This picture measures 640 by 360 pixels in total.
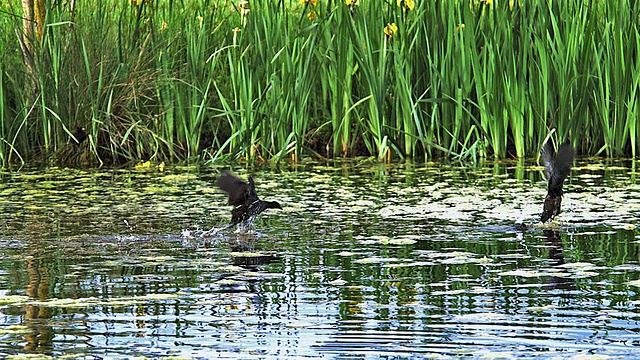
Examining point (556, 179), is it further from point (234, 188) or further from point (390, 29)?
point (390, 29)

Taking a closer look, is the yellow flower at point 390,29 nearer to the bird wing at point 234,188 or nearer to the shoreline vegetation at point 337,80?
the shoreline vegetation at point 337,80

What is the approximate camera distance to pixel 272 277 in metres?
5.05

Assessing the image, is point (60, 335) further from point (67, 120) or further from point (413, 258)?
point (67, 120)

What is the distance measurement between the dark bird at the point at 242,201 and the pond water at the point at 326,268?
0.38 ft

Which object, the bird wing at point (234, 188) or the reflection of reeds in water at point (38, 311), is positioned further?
the bird wing at point (234, 188)

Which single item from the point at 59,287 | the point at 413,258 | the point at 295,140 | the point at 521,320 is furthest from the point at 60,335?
the point at 295,140

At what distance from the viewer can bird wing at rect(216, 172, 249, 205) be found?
263 inches

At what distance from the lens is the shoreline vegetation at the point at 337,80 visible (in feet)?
30.5

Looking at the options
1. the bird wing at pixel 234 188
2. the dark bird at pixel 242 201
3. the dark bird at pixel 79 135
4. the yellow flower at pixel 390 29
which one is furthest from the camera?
the dark bird at pixel 79 135

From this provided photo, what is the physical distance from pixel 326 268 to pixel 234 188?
A: 5.46 feet

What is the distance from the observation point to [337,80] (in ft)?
31.6

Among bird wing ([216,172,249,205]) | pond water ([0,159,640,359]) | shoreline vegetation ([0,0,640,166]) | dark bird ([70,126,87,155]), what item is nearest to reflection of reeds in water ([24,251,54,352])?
pond water ([0,159,640,359])

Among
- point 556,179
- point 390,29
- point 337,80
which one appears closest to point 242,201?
point 556,179

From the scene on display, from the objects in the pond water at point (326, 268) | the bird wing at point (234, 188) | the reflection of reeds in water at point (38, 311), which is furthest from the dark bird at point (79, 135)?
the reflection of reeds in water at point (38, 311)
